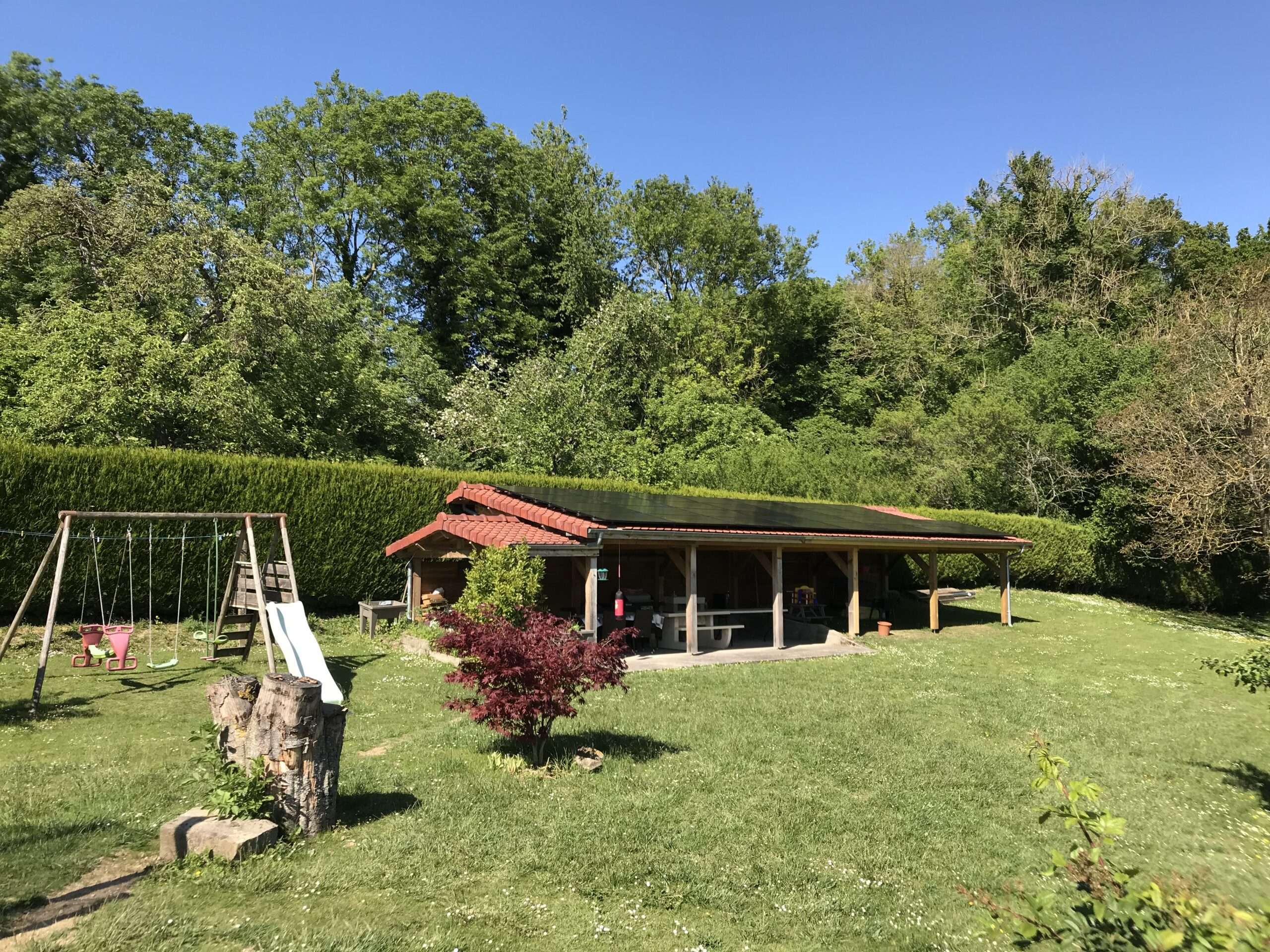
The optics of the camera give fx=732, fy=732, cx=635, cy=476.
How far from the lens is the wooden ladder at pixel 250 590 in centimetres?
970

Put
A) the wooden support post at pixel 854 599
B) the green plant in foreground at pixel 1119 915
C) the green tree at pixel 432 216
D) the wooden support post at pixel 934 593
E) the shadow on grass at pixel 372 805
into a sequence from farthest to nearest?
the green tree at pixel 432 216 → the wooden support post at pixel 934 593 → the wooden support post at pixel 854 599 → the shadow on grass at pixel 372 805 → the green plant in foreground at pixel 1119 915

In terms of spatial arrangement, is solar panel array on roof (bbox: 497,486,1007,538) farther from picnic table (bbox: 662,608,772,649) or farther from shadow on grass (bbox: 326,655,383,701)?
shadow on grass (bbox: 326,655,383,701)

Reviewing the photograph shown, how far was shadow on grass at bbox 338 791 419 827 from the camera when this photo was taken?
5.27 meters

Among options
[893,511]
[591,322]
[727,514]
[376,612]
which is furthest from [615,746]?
[591,322]

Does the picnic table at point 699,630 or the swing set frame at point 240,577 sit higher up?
the swing set frame at point 240,577

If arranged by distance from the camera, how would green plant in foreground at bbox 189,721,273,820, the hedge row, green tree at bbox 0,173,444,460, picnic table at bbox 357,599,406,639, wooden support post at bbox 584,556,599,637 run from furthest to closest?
green tree at bbox 0,173,444,460, picnic table at bbox 357,599,406,639, the hedge row, wooden support post at bbox 584,556,599,637, green plant in foreground at bbox 189,721,273,820

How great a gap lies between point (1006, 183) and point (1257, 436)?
2385cm

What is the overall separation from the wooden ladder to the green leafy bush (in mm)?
2516

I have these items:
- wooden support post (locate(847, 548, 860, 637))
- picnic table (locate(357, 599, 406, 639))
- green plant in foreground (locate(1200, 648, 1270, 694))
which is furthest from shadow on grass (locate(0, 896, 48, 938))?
wooden support post (locate(847, 548, 860, 637))

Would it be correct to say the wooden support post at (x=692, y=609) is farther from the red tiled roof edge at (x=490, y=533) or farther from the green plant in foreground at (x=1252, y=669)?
the green plant in foreground at (x=1252, y=669)

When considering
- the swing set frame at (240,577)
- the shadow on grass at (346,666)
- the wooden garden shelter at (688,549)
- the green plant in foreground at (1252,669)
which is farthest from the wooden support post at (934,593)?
the swing set frame at (240,577)

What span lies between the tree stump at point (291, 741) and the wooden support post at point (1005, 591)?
1776 centimetres

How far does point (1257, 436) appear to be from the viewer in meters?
20.2

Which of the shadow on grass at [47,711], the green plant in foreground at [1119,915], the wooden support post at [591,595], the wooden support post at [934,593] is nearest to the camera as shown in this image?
the green plant in foreground at [1119,915]
